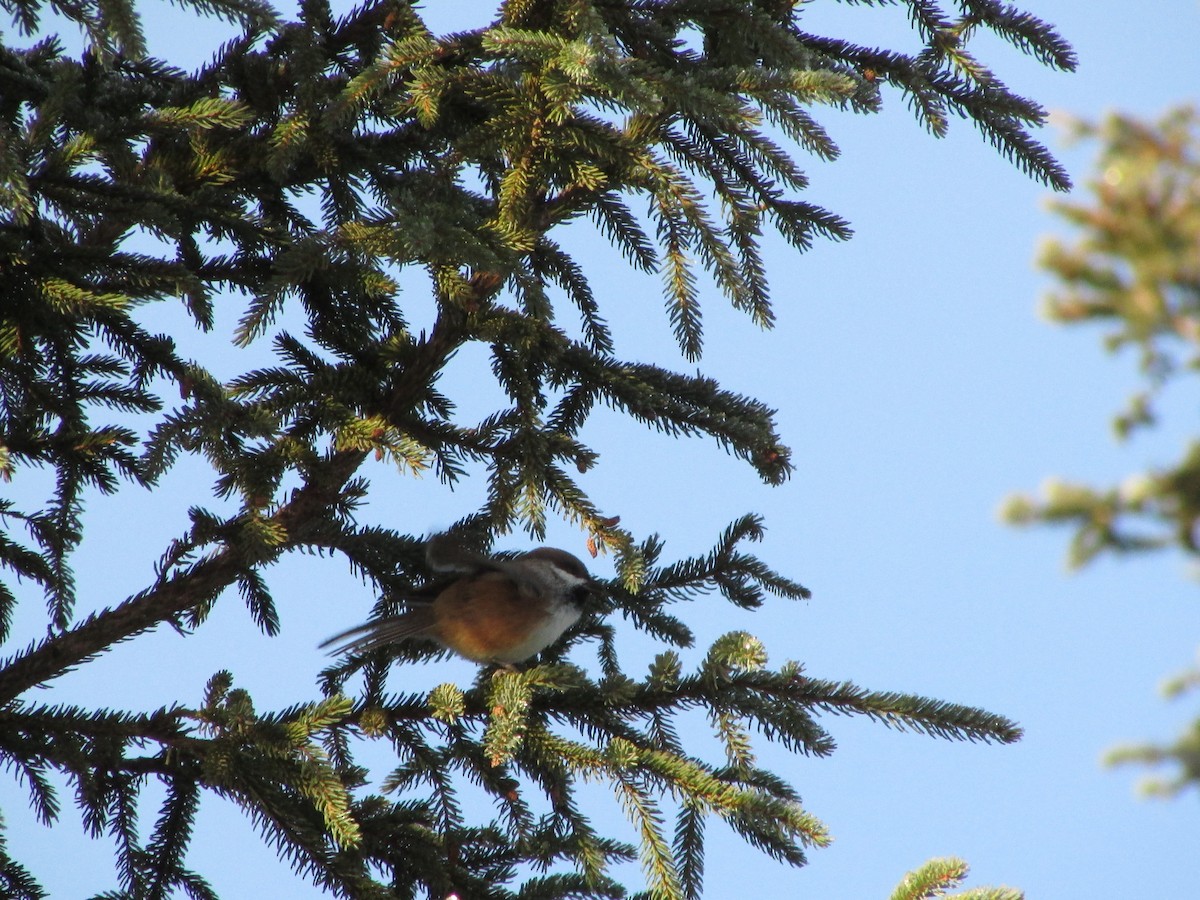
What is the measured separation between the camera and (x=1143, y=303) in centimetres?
91

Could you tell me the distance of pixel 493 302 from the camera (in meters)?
3.12

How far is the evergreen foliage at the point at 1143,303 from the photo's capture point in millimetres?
888

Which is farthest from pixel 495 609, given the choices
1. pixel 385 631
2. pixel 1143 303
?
pixel 1143 303

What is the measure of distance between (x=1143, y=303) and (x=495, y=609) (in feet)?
10.9

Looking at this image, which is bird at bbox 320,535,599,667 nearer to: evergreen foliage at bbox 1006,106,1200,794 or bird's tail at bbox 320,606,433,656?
bird's tail at bbox 320,606,433,656

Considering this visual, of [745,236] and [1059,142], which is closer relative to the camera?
[1059,142]

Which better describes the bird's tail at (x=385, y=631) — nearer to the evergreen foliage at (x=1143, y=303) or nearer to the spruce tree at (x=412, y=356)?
the spruce tree at (x=412, y=356)

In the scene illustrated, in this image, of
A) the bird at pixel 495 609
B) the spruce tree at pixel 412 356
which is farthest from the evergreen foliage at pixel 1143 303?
the bird at pixel 495 609

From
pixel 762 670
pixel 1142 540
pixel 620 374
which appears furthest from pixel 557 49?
pixel 1142 540

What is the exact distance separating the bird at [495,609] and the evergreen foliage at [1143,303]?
286 cm

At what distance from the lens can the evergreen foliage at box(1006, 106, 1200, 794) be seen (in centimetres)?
89

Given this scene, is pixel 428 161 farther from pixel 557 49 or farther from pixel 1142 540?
pixel 1142 540

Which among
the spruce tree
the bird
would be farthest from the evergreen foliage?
the bird

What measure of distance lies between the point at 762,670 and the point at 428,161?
6.71 feet
